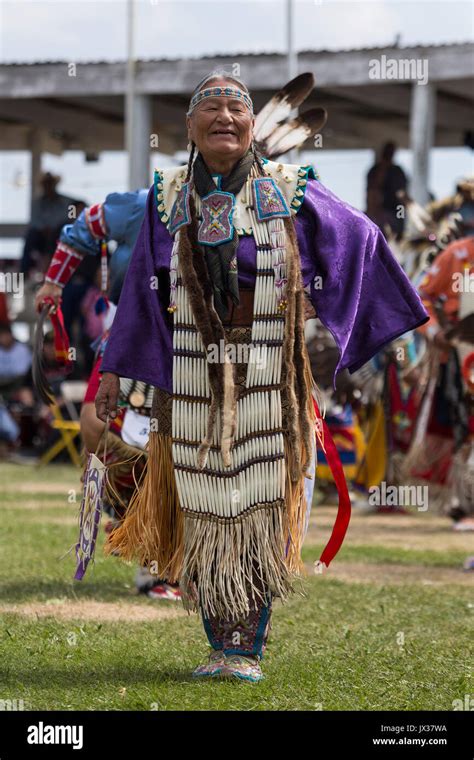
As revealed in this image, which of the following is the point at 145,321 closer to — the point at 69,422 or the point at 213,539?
the point at 213,539

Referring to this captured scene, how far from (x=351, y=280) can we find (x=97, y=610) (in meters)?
2.03

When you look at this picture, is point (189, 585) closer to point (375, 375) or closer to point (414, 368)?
point (414, 368)

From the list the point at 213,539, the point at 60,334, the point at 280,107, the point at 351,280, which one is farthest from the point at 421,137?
the point at 213,539

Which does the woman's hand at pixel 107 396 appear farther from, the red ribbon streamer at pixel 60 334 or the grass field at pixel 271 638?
the red ribbon streamer at pixel 60 334

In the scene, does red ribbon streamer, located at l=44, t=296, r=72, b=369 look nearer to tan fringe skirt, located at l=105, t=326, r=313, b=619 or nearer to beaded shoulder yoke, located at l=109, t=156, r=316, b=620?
tan fringe skirt, located at l=105, t=326, r=313, b=619

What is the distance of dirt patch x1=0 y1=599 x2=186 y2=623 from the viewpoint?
600 centimetres

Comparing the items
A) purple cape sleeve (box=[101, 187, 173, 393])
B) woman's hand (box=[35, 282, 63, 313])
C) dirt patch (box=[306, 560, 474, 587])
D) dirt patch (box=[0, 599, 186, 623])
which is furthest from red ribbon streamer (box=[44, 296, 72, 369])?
dirt patch (box=[306, 560, 474, 587])

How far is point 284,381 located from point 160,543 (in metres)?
0.65

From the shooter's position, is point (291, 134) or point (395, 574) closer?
point (291, 134)

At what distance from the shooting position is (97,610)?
6.19 meters

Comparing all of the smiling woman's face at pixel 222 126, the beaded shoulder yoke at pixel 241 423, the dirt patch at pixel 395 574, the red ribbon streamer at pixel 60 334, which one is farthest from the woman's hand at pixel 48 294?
the dirt patch at pixel 395 574

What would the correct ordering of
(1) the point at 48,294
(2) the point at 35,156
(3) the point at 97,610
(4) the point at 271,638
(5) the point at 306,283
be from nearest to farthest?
1. (5) the point at 306,283
2. (4) the point at 271,638
3. (1) the point at 48,294
4. (3) the point at 97,610
5. (2) the point at 35,156

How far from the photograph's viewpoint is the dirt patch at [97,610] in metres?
6.00
